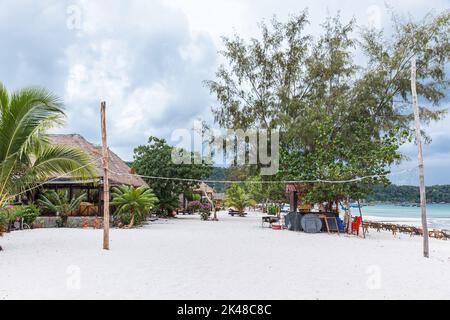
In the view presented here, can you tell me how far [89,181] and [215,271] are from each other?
11.0 metres

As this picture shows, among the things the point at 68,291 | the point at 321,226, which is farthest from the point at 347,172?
the point at 68,291

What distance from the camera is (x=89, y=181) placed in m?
16.9

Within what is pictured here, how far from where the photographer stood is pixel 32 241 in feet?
39.9

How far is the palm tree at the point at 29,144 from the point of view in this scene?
9523 mm

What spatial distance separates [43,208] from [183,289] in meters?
Answer: 14.9

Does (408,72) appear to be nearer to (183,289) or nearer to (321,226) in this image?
(321,226)

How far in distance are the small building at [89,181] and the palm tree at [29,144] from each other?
5555mm

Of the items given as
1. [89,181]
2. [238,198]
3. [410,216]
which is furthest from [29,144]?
[410,216]

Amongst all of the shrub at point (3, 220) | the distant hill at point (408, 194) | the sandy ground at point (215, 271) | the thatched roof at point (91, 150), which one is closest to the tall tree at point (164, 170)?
the thatched roof at point (91, 150)

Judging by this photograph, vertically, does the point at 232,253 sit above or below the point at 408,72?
below

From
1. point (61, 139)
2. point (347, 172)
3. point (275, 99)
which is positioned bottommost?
point (347, 172)

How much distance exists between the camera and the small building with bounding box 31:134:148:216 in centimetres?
1852

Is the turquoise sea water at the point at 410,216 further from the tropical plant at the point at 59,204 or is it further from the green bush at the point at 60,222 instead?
the green bush at the point at 60,222

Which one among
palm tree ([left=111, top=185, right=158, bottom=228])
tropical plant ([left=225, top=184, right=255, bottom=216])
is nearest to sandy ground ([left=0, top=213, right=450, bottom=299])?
palm tree ([left=111, top=185, right=158, bottom=228])
